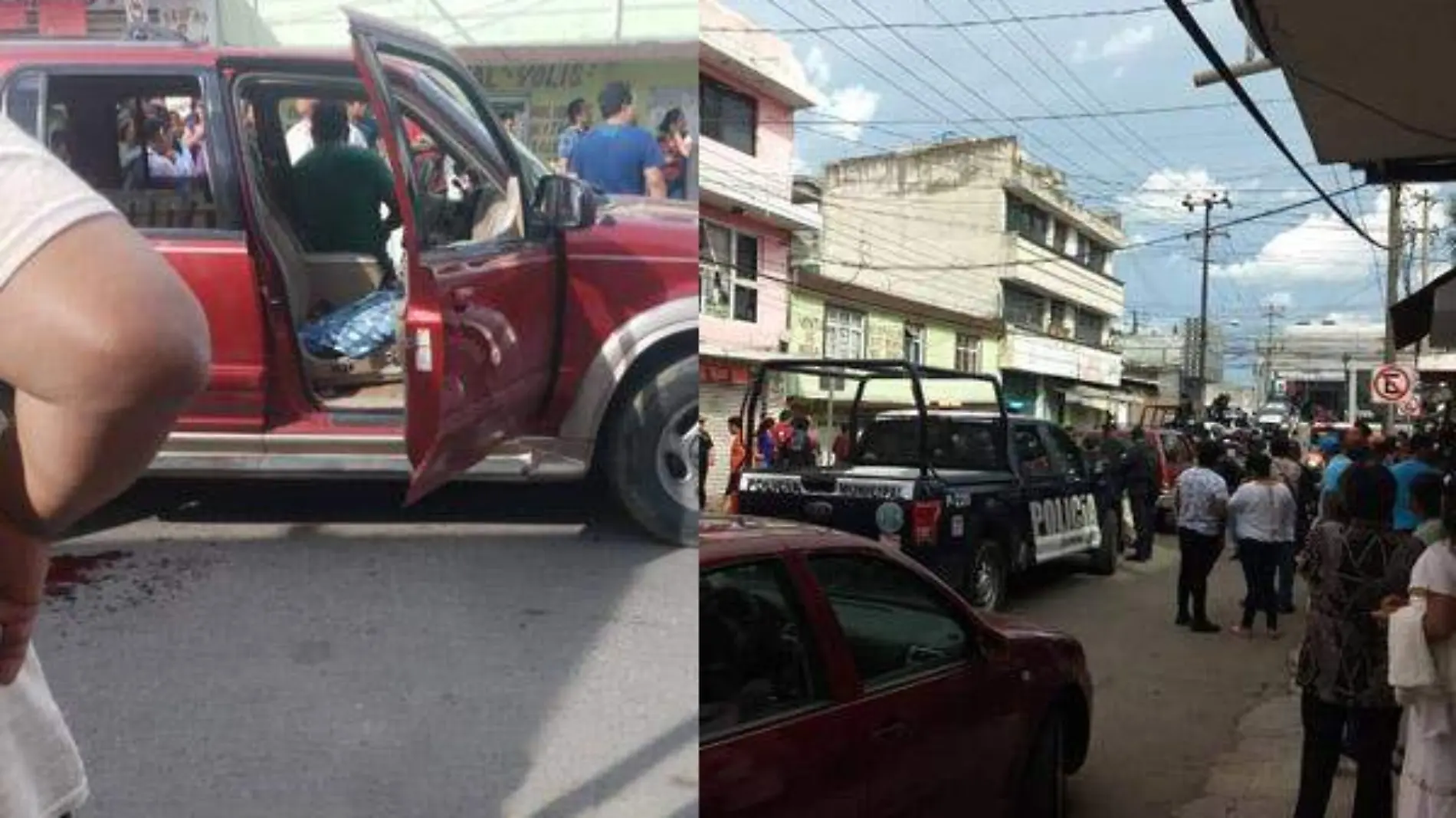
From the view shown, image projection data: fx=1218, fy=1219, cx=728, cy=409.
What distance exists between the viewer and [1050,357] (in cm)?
377

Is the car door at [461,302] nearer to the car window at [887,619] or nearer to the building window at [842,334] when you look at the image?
the car window at [887,619]

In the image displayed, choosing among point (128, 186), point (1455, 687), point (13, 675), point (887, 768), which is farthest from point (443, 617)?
point (1455, 687)

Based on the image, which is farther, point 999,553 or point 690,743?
point 999,553

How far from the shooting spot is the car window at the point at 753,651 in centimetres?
182

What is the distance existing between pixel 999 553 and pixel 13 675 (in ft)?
11.4

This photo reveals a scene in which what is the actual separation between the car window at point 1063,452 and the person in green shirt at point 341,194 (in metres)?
3.45

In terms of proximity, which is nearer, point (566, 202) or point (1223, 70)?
point (566, 202)

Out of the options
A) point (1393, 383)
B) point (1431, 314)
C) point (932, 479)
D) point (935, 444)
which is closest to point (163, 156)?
point (935, 444)

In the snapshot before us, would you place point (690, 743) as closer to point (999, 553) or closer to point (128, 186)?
point (128, 186)

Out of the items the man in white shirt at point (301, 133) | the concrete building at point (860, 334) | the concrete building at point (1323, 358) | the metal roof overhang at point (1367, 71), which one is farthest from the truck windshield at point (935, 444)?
the concrete building at point (1323, 358)

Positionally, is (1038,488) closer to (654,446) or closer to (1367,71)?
(1367,71)

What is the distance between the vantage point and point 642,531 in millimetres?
1177

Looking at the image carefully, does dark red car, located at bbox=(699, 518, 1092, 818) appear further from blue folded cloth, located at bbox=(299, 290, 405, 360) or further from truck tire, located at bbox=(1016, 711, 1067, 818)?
blue folded cloth, located at bbox=(299, 290, 405, 360)

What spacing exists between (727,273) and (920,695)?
1180 mm
